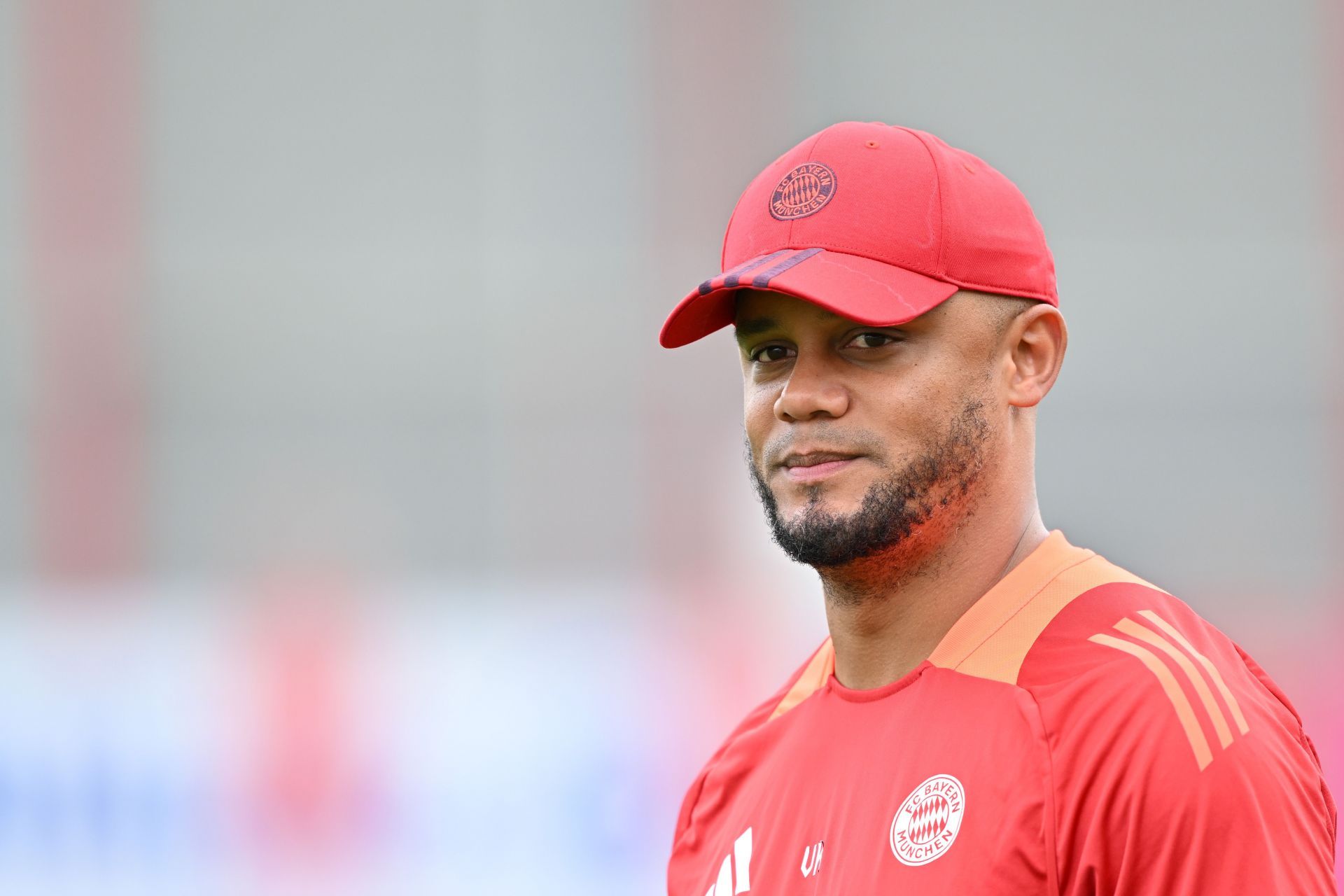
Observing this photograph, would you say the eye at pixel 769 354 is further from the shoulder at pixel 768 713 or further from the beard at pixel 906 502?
the shoulder at pixel 768 713

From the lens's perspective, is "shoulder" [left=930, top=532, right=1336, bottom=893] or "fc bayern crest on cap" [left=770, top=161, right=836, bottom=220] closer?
"shoulder" [left=930, top=532, right=1336, bottom=893]

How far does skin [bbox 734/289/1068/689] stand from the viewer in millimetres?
1597

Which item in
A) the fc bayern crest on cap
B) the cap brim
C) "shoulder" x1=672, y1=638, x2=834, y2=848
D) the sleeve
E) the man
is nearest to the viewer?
the sleeve

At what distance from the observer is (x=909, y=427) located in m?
1.58

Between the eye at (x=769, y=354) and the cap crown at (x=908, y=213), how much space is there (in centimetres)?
11

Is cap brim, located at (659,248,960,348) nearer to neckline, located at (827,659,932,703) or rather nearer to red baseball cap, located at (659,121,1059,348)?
red baseball cap, located at (659,121,1059,348)

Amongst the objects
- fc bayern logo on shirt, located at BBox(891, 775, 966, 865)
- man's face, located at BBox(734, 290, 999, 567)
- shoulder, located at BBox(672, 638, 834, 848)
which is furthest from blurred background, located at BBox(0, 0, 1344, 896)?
fc bayern logo on shirt, located at BBox(891, 775, 966, 865)

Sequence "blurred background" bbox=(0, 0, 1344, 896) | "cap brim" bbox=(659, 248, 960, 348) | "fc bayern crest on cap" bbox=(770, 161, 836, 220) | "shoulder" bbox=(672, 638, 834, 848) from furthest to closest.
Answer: "blurred background" bbox=(0, 0, 1344, 896) < "shoulder" bbox=(672, 638, 834, 848) < "fc bayern crest on cap" bbox=(770, 161, 836, 220) < "cap brim" bbox=(659, 248, 960, 348)

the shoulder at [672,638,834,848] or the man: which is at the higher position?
the man

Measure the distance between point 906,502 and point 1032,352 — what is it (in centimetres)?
24

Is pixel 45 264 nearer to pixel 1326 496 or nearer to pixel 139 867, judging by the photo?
pixel 139 867

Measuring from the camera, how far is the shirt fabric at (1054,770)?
4.06ft

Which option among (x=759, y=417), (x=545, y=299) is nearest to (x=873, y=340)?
(x=759, y=417)

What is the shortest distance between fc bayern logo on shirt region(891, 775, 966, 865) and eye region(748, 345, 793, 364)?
523mm
